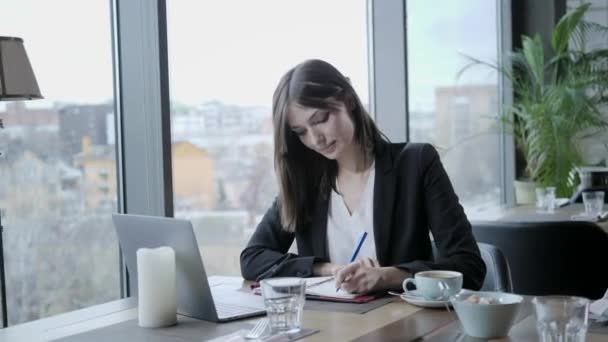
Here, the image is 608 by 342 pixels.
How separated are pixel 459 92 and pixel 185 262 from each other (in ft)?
12.7

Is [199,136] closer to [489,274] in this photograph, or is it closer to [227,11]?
[227,11]

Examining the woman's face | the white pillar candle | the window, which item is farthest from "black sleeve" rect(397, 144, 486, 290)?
the window

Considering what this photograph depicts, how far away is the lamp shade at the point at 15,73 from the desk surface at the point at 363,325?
21.9 inches

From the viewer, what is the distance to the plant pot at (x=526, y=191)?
5.11 meters

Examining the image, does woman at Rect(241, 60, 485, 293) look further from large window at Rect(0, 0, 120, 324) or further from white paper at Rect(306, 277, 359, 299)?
large window at Rect(0, 0, 120, 324)

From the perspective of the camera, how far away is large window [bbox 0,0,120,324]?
7.29ft

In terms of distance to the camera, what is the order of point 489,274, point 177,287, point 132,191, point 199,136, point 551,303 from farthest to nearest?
point 199,136
point 132,191
point 489,274
point 177,287
point 551,303

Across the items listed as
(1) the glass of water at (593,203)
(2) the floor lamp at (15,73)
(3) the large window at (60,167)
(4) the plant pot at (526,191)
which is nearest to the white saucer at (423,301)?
(2) the floor lamp at (15,73)

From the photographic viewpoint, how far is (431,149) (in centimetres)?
221

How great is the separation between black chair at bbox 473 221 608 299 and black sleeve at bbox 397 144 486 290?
63 cm

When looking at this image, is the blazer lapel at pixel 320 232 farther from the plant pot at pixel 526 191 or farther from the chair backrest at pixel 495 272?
the plant pot at pixel 526 191

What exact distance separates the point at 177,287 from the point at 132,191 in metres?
0.96

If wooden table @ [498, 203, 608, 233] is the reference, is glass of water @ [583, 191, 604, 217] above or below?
above

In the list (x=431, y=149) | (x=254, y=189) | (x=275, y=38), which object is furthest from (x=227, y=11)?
(x=431, y=149)
